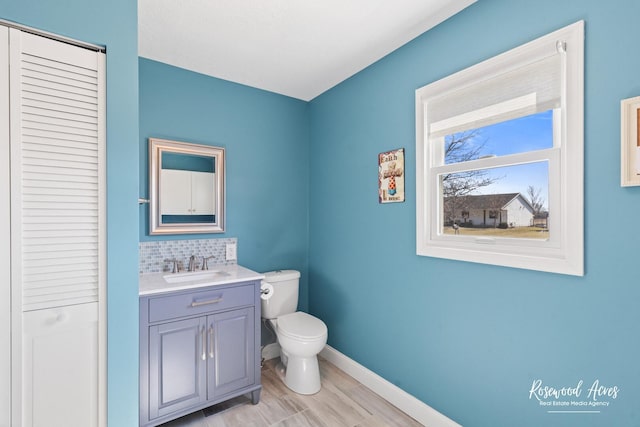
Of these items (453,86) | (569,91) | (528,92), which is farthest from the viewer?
(453,86)

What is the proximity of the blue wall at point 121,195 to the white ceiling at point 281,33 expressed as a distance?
41 centimetres

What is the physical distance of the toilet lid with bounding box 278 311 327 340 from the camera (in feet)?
7.06

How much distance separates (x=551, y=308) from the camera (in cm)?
135

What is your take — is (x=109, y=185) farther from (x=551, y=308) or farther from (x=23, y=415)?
(x=551, y=308)

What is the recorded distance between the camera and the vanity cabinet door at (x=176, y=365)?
5.76ft

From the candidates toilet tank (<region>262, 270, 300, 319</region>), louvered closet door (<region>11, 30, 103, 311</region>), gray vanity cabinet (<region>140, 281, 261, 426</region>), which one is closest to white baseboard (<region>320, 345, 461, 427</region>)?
toilet tank (<region>262, 270, 300, 319</region>)

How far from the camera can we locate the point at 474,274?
1.65 m

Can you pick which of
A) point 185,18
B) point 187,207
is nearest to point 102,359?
point 187,207

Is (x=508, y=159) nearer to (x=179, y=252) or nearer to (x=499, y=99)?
(x=499, y=99)

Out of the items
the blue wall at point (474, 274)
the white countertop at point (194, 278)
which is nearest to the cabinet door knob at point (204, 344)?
the white countertop at point (194, 278)

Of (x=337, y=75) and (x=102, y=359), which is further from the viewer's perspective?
(x=337, y=75)

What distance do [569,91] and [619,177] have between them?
16.2 inches

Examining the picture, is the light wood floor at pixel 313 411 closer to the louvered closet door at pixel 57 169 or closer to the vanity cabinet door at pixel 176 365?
the vanity cabinet door at pixel 176 365

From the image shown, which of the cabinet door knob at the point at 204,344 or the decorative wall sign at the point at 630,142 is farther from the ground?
the decorative wall sign at the point at 630,142
